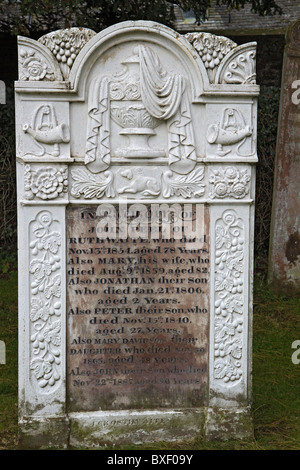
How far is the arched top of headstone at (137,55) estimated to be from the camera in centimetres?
411

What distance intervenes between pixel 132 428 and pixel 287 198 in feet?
13.7

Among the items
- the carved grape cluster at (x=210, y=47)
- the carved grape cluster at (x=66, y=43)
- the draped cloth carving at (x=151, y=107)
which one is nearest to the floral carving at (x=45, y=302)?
the draped cloth carving at (x=151, y=107)

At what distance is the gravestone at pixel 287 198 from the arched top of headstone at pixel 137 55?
137 inches

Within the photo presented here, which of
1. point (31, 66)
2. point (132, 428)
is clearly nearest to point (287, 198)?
point (132, 428)

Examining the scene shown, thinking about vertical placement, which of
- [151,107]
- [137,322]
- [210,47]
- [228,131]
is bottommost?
[137,322]

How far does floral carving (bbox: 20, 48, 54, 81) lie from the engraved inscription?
1030 millimetres

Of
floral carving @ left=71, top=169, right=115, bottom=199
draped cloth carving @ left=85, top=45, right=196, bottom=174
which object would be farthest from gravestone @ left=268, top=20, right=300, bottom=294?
floral carving @ left=71, top=169, right=115, bottom=199

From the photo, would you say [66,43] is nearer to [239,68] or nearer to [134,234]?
[239,68]

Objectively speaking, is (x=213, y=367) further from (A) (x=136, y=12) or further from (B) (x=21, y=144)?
(A) (x=136, y=12)

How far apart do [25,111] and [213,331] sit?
1941 millimetres

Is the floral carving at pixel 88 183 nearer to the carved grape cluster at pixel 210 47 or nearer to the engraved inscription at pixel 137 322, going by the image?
the engraved inscription at pixel 137 322

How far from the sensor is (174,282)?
4.38 metres

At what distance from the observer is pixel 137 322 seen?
4391 millimetres

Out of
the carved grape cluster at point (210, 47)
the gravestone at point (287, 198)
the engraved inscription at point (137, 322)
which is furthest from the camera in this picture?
the gravestone at point (287, 198)
